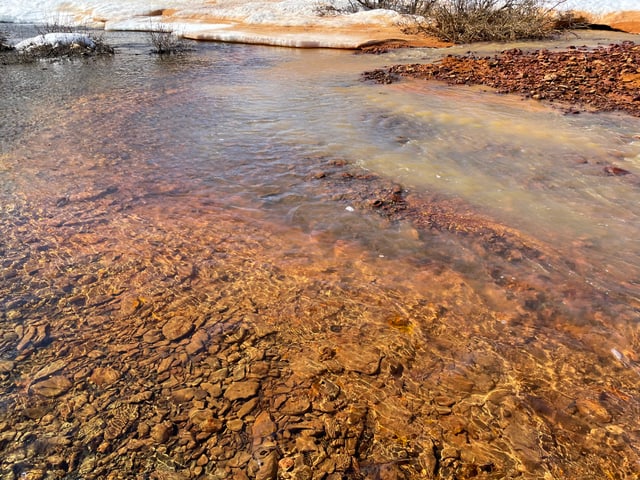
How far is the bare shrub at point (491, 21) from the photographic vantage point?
11508 millimetres

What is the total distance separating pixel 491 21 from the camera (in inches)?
476

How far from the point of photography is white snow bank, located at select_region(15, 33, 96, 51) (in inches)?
444

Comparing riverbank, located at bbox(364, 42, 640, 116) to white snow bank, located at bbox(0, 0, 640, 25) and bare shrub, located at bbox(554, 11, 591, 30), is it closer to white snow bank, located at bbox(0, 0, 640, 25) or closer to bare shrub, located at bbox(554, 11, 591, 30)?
bare shrub, located at bbox(554, 11, 591, 30)

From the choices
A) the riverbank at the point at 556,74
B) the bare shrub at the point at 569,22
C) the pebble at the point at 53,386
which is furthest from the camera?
the bare shrub at the point at 569,22

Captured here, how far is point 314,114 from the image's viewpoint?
6.30m

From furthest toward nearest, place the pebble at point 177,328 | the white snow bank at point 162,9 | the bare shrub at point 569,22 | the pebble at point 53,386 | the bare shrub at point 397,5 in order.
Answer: the white snow bank at point 162,9
the bare shrub at point 397,5
the bare shrub at point 569,22
the pebble at point 177,328
the pebble at point 53,386

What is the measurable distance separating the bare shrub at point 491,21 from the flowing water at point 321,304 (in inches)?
291

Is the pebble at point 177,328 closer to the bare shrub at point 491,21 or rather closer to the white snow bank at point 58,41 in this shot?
the white snow bank at point 58,41

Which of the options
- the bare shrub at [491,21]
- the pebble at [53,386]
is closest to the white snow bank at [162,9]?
the bare shrub at [491,21]

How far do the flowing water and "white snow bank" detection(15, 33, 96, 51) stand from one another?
24.8ft

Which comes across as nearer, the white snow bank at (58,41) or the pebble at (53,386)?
the pebble at (53,386)

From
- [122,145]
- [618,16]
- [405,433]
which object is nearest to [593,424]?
[405,433]

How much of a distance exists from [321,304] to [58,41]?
12306 millimetres

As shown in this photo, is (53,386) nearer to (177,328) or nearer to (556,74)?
(177,328)
